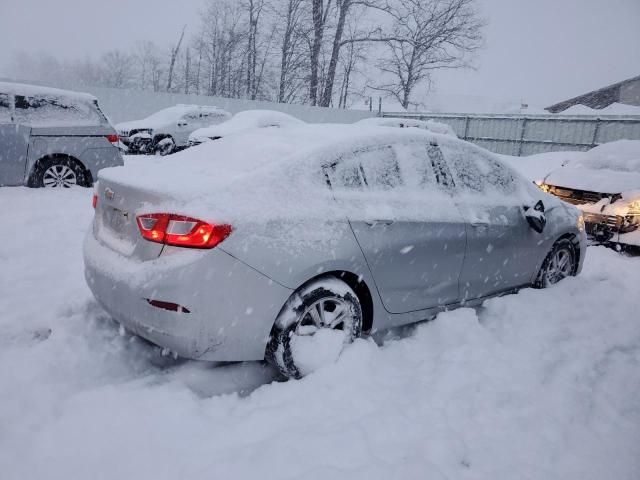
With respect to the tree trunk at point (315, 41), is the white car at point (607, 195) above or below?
below

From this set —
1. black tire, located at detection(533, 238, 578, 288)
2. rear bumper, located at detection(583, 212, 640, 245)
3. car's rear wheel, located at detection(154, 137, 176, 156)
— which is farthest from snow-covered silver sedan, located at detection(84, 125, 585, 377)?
car's rear wheel, located at detection(154, 137, 176, 156)

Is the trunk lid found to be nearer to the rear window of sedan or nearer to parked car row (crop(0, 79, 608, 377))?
parked car row (crop(0, 79, 608, 377))

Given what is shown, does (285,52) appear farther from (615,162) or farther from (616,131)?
(615,162)

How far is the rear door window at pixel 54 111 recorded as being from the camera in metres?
7.07

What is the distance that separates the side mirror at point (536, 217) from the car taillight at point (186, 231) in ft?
8.98

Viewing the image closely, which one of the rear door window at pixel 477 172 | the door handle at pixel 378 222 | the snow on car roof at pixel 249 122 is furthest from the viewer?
the snow on car roof at pixel 249 122

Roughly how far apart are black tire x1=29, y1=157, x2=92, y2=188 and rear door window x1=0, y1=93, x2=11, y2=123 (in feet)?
2.43

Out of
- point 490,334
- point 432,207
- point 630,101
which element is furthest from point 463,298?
point 630,101

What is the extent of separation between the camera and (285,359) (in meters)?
2.71

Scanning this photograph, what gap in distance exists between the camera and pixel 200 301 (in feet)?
7.87

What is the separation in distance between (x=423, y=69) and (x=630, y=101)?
55.8 feet

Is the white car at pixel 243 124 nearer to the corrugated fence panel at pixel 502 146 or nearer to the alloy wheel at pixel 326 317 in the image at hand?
the corrugated fence panel at pixel 502 146

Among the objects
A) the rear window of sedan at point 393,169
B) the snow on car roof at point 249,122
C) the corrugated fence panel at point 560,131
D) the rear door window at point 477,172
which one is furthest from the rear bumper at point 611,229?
the corrugated fence panel at point 560,131

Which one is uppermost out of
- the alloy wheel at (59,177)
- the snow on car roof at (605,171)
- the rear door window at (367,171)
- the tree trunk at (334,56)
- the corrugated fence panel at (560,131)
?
the tree trunk at (334,56)
